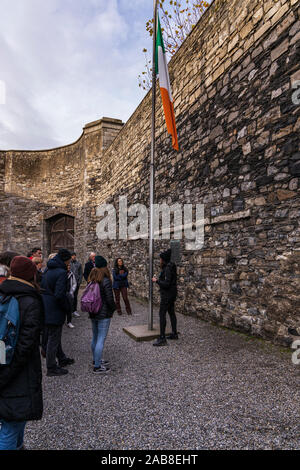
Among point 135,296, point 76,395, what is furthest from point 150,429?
point 135,296

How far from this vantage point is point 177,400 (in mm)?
2662

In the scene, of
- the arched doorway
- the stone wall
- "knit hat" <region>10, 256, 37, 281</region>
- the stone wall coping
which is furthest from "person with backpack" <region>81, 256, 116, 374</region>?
the arched doorway

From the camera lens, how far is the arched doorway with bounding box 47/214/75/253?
16.0 meters

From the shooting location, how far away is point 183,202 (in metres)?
6.47

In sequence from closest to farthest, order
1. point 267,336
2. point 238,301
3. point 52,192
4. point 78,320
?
point 267,336 < point 238,301 < point 78,320 < point 52,192

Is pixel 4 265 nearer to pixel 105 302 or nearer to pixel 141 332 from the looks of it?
pixel 105 302

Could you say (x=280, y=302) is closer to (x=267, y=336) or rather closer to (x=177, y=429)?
(x=267, y=336)

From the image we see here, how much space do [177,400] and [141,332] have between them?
2324mm

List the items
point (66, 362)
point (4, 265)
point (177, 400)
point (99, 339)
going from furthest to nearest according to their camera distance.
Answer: point (66, 362), point (99, 339), point (4, 265), point (177, 400)

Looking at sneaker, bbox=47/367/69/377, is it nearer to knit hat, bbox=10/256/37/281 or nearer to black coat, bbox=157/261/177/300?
black coat, bbox=157/261/177/300

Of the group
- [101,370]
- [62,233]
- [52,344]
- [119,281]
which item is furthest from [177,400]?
[62,233]

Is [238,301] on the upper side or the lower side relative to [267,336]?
upper

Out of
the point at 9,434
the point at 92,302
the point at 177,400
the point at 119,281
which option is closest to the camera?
the point at 9,434

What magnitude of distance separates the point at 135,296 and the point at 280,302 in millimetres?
6060
